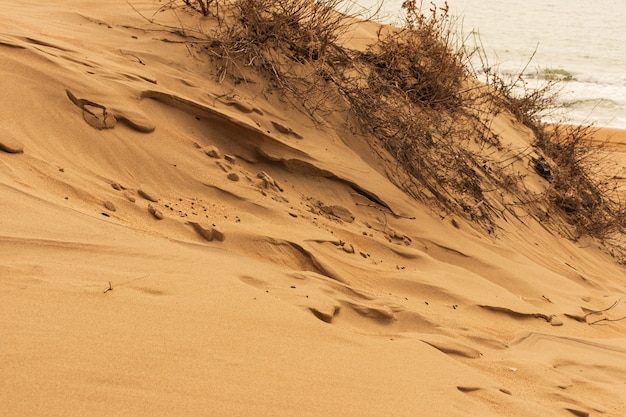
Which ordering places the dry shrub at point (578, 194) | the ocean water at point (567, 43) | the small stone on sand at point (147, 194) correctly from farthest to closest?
the ocean water at point (567, 43) < the dry shrub at point (578, 194) < the small stone on sand at point (147, 194)

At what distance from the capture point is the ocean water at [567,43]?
1512 cm

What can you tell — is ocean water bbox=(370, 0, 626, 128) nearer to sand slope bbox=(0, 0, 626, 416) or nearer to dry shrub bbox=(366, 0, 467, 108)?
dry shrub bbox=(366, 0, 467, 108)

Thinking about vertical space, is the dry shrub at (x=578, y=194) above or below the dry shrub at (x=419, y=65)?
below

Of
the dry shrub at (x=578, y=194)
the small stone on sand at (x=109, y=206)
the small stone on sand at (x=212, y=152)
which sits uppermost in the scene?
the dry shrub at (x=578, y=194)

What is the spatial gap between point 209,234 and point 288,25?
254 centimetres

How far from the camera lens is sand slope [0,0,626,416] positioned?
1.98m

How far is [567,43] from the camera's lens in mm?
20484

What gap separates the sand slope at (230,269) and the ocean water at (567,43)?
29.9ft

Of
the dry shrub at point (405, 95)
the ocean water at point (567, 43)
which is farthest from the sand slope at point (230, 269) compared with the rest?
the ocean water at point (567, 43)

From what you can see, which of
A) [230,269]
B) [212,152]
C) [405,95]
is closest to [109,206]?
[230,269]

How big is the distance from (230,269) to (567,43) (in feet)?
63.8

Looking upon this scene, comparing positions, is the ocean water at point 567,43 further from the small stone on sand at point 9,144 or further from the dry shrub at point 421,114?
the small stone on sand at point 9,144

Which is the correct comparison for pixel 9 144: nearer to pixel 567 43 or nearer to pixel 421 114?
pixel 421 114

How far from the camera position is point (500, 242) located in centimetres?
500
